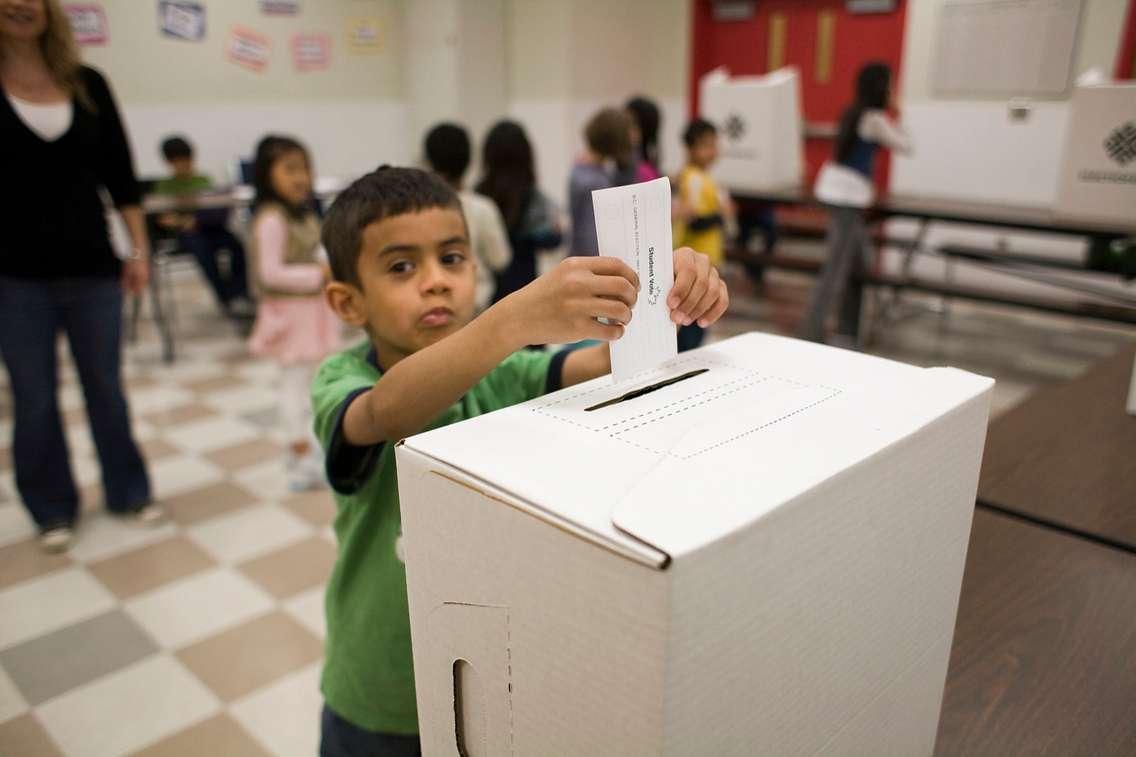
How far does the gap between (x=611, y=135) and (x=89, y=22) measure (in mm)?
4120

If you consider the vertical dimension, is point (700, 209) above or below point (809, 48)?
below

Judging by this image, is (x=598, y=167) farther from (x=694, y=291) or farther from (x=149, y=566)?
(x=694, y=291)

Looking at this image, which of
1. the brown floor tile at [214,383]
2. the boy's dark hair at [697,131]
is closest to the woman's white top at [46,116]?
the brown floor tile at [214,383]

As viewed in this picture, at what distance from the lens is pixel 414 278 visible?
82 cm

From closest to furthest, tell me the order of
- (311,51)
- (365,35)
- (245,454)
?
(245,454)
(311,51)
(365,35)

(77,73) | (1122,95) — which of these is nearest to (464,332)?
(77,73)

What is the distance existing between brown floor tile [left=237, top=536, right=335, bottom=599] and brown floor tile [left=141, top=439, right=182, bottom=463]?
3.19 ft

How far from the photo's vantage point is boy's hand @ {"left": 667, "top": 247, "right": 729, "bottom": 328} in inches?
22.7

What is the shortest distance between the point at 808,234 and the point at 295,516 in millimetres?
3575

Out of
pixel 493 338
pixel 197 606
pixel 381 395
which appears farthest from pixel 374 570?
pixel 197 606

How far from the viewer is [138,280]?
2.40 meters

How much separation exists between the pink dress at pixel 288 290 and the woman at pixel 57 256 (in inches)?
13.6

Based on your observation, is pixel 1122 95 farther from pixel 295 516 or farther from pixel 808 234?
pixel 295 516

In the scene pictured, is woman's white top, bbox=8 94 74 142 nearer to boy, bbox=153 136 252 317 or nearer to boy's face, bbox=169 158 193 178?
boy, bbox=153 136 252 317
